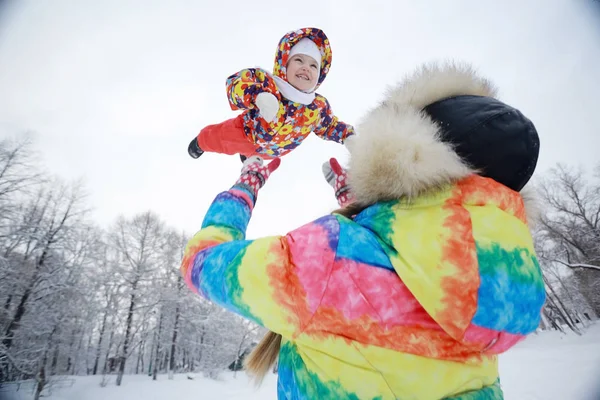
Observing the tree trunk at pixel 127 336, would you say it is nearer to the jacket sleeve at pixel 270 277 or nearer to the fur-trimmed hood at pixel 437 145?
the jacket sleeve at pixel 270 277

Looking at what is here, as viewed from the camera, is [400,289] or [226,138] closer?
[400,289]

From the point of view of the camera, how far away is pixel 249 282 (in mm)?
522

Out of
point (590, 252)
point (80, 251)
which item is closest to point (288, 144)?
point (80, 251)

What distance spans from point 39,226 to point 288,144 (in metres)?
12.0

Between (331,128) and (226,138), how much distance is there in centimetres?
91

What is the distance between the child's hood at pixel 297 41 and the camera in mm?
2246

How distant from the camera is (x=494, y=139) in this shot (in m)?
0.58

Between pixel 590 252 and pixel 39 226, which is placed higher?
pixel 39 226

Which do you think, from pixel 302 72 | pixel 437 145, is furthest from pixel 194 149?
pixel 437 145

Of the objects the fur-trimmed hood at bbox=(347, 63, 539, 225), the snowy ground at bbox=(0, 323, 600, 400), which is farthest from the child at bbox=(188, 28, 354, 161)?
the snowy ground at bbox=(0, 323, 600, 400)

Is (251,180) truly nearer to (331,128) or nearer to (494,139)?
(494,139)

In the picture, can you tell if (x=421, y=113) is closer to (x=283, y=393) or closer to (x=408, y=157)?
(x=408, y=157)

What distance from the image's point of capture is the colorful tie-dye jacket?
482 millimetres

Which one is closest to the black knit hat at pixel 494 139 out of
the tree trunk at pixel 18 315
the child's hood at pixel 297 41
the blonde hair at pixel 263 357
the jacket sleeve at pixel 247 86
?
the blonde hair at pixel 263 357
